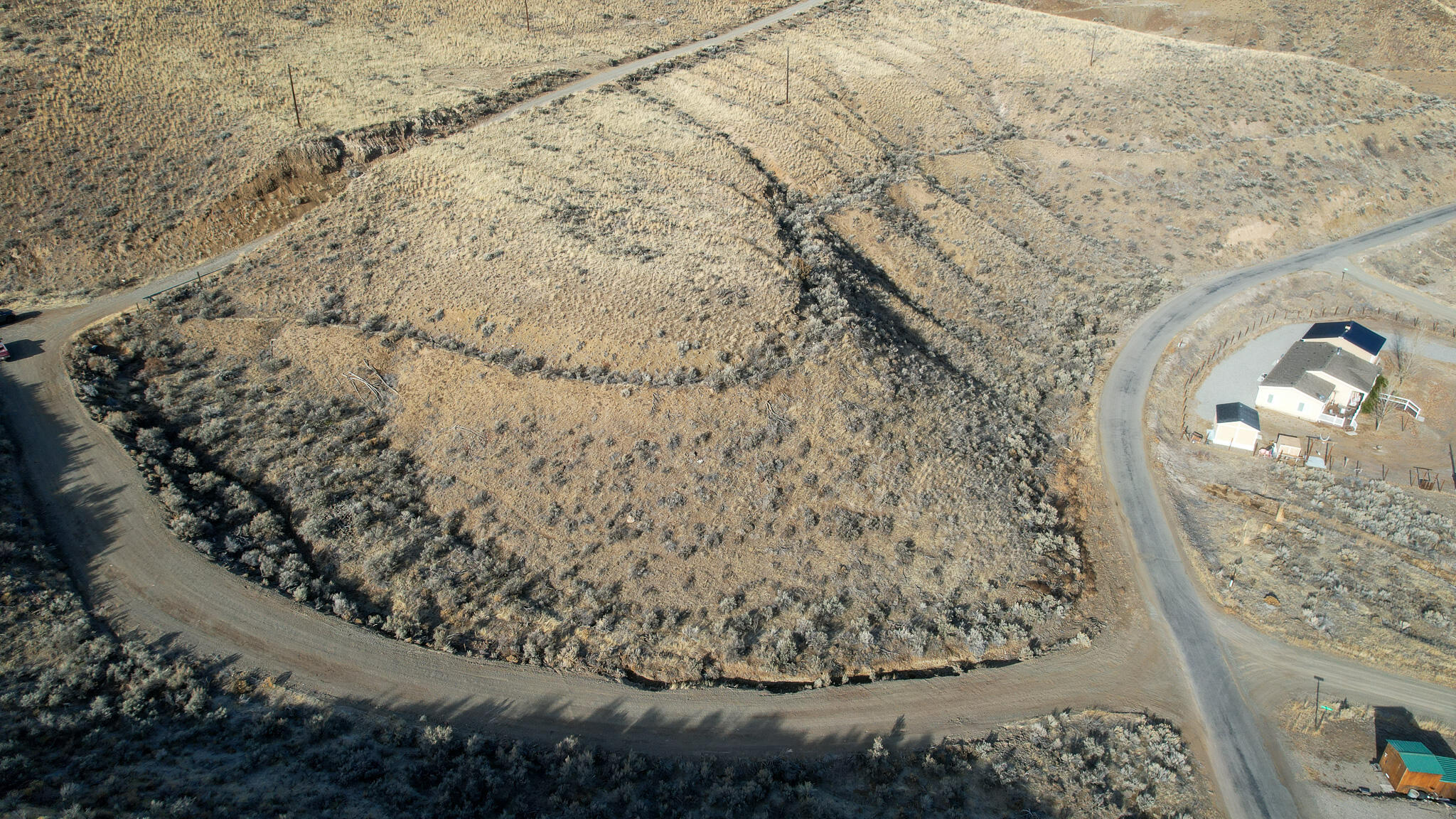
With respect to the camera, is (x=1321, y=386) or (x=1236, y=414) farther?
(x=1321, y=386)

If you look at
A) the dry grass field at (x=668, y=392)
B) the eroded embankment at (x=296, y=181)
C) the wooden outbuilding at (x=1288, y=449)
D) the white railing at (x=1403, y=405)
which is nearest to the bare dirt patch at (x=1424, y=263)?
the dry grass field at (x=668, y=392)

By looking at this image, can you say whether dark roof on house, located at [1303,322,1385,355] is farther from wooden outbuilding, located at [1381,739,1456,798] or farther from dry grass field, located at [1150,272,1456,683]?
wooden outbuilding, located at [1381,739,1456,798]

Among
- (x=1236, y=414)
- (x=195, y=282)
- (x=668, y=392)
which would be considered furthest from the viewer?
(x=1236, y=414)

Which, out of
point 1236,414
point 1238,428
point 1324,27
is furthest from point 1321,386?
point 1324,27

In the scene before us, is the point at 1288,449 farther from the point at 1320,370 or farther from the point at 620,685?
the point at 620,685

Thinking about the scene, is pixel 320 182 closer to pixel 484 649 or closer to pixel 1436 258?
pixel 484 649

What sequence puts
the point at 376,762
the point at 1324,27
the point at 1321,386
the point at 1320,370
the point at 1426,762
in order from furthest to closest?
the point at 1324,27 < the point at 1320,370 < the point at 1321,386 < the point at 1426,762 < the point at 376,762
